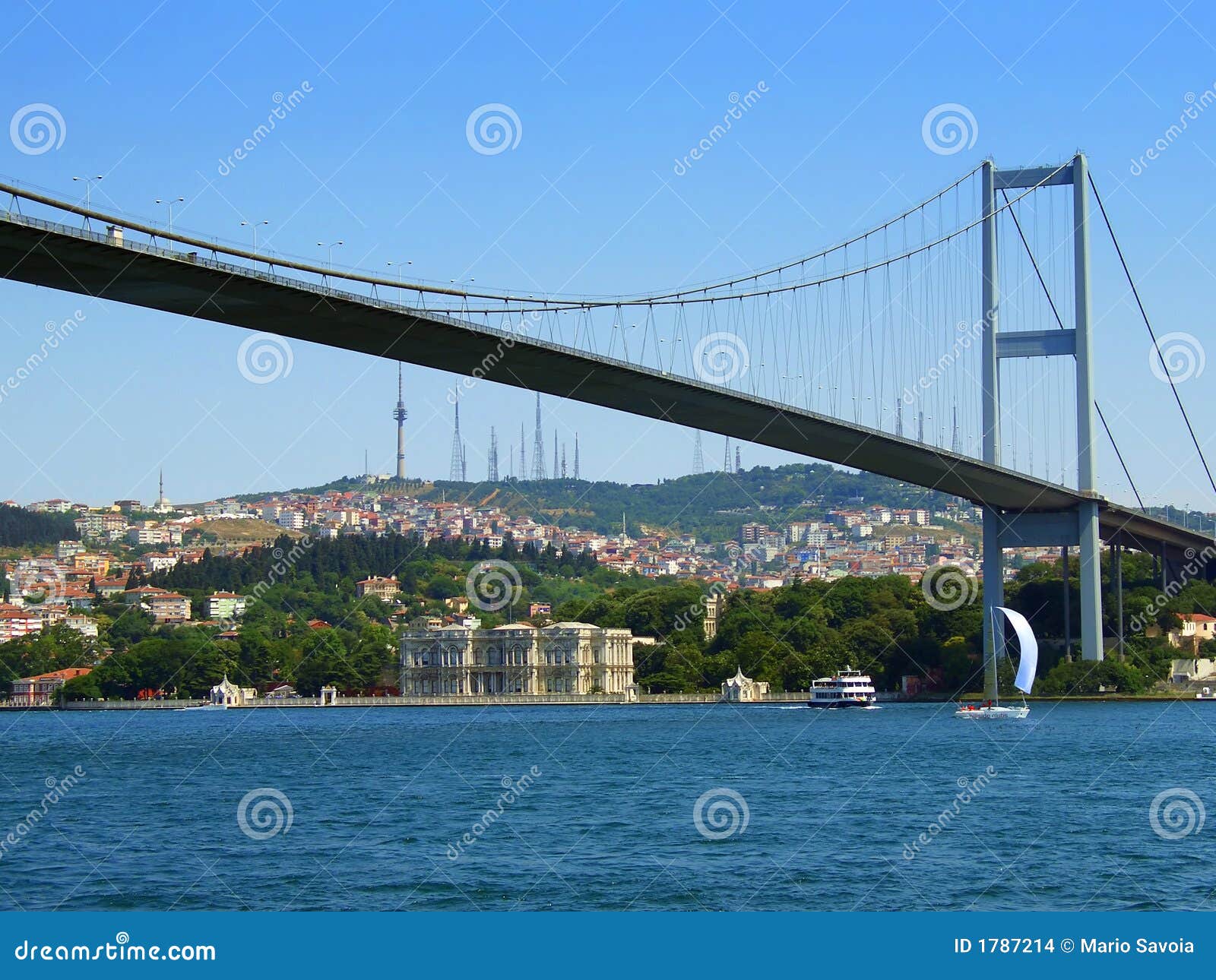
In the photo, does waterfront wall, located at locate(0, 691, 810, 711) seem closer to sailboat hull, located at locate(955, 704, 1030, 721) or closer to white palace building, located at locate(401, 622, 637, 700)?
white palace building, located at locate(401, 622, 637, 700)

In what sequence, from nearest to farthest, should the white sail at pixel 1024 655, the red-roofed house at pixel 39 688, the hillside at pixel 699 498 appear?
the white sail at pixel 1024 655 < the red-roofed house at pixel 39 688 < the hillside at pixel 699 498

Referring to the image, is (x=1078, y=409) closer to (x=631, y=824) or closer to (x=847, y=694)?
(x=847, y=694)

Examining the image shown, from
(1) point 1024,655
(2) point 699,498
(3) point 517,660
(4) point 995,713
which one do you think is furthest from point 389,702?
(2) point 699,498

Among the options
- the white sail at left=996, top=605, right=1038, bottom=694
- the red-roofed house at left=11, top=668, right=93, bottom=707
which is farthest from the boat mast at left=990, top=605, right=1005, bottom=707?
the red-roofed house at left=11, top=668, right=93, bottom=707

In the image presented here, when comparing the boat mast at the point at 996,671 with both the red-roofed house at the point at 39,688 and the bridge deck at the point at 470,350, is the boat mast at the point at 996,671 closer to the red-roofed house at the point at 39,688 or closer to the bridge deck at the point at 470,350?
the bridge deck at the point at 470,350

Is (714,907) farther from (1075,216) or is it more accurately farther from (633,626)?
(633,626)

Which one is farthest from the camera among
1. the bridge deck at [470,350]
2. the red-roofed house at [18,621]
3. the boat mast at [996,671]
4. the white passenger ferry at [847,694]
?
the red-roofed house at [18,621]

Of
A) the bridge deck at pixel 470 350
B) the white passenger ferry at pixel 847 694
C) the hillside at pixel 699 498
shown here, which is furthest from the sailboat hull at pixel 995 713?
the hillside at pixel 699 498
